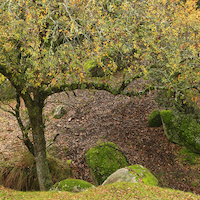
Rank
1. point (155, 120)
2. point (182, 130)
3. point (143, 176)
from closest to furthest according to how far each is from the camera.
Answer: point (143, 176) → point (182, 130) → point (155, 120)

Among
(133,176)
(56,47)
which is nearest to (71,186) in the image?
(133,176)

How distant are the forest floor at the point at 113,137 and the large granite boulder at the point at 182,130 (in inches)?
21.3

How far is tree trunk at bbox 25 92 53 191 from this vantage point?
6348 mm

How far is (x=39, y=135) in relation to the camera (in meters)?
6.55

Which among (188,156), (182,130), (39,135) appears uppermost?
(39,135)

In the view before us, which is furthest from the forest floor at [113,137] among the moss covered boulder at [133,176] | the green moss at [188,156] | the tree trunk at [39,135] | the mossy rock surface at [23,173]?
the moss covered boulder at [133,176]

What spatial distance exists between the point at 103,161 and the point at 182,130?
15.8 feet

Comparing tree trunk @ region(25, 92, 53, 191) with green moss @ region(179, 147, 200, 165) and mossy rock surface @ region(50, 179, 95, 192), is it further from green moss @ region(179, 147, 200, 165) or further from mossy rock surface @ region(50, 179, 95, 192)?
green moss @ region(179, 147, 200, 165)

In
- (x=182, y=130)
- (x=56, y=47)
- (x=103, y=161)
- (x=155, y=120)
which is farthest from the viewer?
(x=155, y=120)

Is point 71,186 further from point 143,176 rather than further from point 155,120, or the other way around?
point 155,120

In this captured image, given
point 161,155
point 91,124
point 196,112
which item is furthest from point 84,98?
→ point 196,112

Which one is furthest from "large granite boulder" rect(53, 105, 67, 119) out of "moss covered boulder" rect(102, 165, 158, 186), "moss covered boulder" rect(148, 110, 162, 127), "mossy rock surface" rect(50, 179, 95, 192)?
"moss covered boulder" rect(102, 165, 158, 186)

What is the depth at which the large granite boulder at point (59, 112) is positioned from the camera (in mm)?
12877

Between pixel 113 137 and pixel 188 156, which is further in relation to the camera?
pixel 113 137
